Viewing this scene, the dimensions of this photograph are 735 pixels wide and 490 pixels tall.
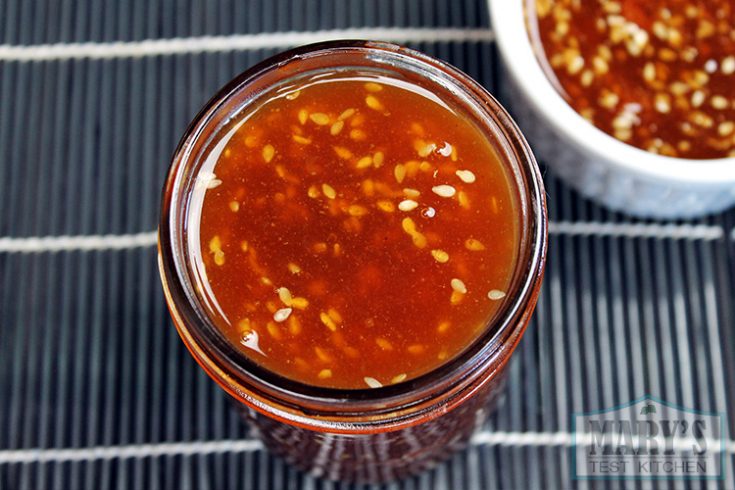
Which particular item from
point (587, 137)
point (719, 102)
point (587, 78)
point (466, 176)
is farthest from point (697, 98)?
point (466, 176)

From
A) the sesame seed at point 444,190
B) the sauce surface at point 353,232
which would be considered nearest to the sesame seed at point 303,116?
the sauce surface at point 353,232

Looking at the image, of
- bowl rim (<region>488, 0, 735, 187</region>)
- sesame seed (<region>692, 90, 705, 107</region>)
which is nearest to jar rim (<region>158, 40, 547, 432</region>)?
bowl rim (<region>488, 0, 735, 187</region>)

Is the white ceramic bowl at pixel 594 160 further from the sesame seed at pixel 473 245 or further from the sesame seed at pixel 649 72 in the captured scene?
the sesame seed at pixel 473 245

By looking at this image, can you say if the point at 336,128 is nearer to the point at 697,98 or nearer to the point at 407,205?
the point at 407,205

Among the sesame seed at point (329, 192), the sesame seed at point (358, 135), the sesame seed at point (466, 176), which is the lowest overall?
the sesame seed at point (329, 192)

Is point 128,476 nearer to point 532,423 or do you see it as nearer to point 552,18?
point 532,423

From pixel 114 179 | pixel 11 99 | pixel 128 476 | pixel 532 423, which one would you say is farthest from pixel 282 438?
pixel 11 99
